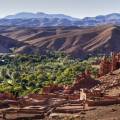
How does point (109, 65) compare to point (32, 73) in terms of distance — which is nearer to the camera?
point (109, 65)

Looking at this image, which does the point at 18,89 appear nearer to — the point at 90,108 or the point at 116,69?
Result: the point at 116,69

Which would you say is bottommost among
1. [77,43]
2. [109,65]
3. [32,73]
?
[32,73]

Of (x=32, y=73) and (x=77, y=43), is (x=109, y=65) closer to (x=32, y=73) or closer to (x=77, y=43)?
(x=32, y=73)

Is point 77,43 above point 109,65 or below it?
below

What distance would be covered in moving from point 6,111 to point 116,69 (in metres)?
23.3

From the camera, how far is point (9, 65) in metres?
105

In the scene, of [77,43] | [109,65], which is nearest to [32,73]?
[109,65]

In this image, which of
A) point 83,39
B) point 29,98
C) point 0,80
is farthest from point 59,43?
point 29,98

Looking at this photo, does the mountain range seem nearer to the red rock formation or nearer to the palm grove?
the palm grove

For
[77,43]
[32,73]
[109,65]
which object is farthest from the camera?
[77,43]

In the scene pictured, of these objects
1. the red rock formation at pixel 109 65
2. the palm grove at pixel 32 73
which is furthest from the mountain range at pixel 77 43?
the red rock formation at pixel 109 65

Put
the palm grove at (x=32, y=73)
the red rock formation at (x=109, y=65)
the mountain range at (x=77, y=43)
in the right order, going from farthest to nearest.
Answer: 1. the mountain range at (x=77, y=43)
2. the palm grove at (x=32, y=73)
3. the red rock formation at (x=109, y=65)

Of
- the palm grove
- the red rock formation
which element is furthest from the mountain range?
the red rock formation

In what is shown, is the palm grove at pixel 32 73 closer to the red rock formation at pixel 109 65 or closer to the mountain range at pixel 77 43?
the red rock formation at pixel 109 65
